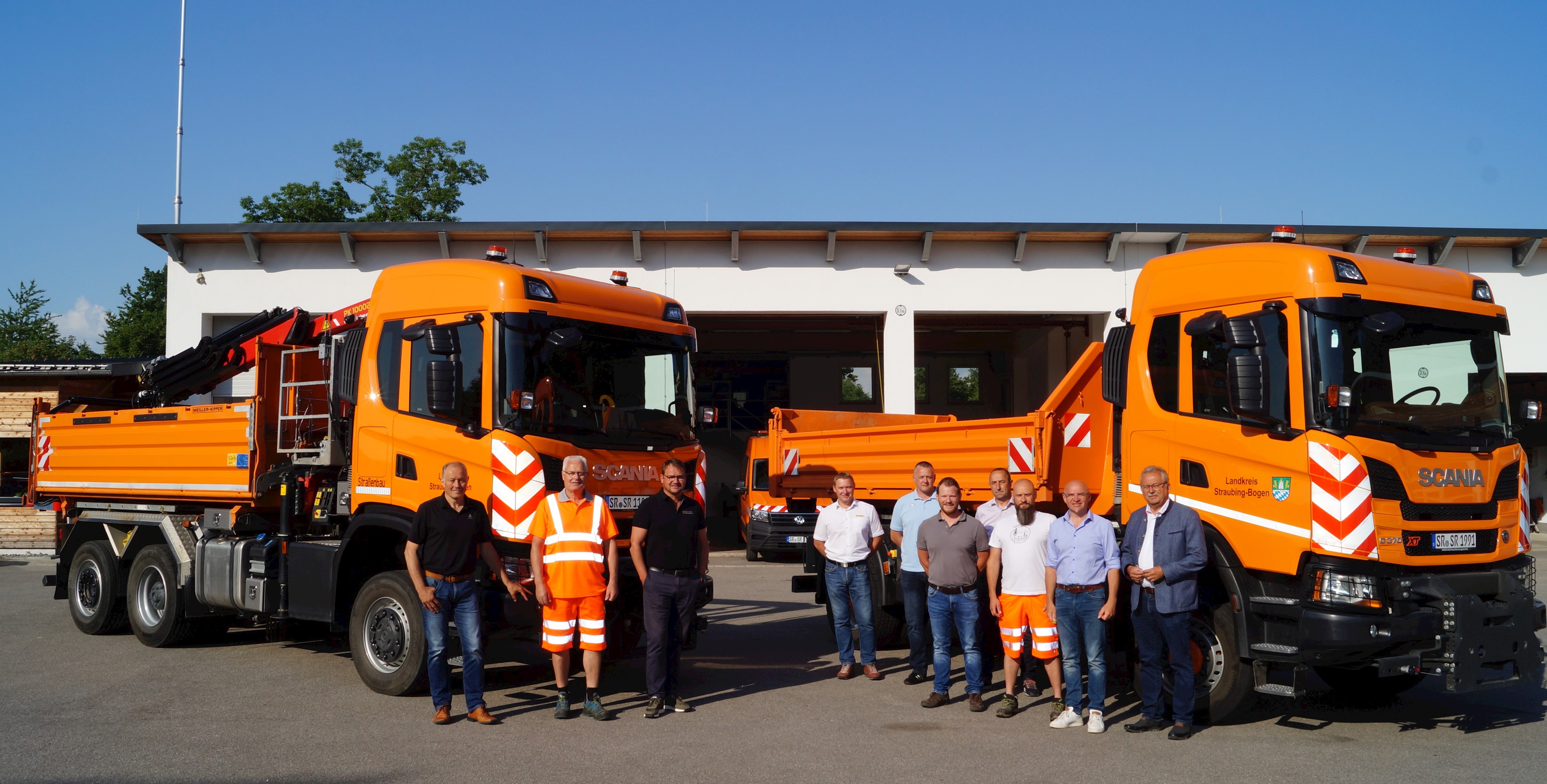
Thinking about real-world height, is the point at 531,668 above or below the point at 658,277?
below

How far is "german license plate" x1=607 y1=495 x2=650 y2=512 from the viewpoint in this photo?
25.2 ft

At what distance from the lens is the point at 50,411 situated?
1192 centimetres

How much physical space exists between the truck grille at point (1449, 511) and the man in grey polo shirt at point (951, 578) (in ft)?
8.83

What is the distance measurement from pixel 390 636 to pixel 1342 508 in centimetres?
619

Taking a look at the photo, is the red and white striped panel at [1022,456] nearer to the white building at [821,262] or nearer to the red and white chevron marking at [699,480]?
the red and white chevron marking at [699,480]

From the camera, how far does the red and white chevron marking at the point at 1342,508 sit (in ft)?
20.5

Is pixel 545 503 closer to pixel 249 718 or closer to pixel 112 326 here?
pixel 249 718

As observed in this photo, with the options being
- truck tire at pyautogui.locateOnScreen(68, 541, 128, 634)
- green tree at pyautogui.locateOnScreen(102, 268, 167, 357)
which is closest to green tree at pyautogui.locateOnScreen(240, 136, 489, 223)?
green tree at pyautogui.locateOnScreen(102, 268, 167, 357)

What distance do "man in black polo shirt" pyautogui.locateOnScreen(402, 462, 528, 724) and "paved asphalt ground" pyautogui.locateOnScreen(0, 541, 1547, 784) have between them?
264mm

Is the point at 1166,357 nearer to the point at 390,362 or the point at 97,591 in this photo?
the point at 390,362

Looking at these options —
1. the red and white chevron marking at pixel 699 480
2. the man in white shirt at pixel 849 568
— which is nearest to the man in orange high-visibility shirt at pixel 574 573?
the red and white chevron marking at pixel 699 480

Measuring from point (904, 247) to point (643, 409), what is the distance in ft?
45.4

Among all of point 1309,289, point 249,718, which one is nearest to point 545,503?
point 249,718

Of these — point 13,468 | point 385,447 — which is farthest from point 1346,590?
point 13,468
